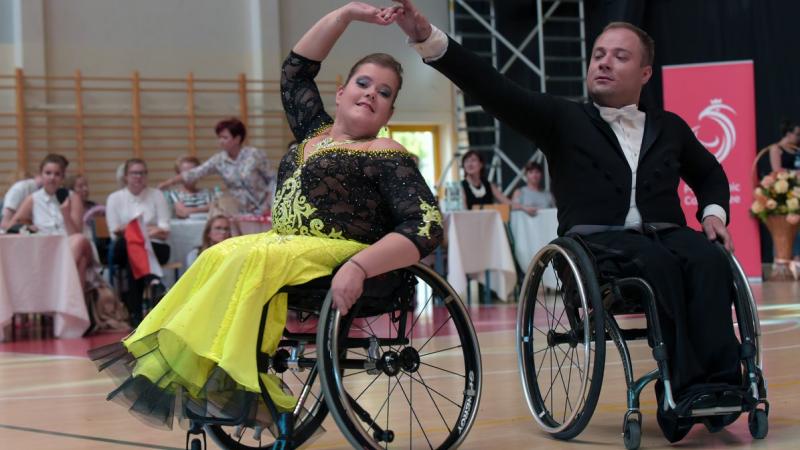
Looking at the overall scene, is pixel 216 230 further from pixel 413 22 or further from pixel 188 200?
pixel 413 22

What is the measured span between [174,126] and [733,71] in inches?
200

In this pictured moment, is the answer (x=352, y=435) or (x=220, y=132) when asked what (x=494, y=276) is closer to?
(x=220, y=132)

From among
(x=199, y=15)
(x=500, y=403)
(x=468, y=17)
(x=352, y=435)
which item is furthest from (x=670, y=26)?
(x=352, y=435)

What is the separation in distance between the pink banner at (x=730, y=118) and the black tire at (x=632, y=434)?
6.59m

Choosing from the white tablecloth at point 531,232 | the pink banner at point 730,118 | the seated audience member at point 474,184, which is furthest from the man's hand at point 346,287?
the pink banner at point 730,118

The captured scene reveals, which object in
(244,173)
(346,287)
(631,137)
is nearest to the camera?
(346,287)

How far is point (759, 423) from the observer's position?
7.93 feet

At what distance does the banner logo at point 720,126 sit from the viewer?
8750 mm

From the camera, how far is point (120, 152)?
1054cm

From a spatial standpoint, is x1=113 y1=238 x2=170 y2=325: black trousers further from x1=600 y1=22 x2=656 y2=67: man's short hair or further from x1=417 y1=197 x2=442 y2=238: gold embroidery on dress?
x1=417 y1=197 x2=442 y2=238: gold embroidery on dress

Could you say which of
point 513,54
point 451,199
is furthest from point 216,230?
point 513,54

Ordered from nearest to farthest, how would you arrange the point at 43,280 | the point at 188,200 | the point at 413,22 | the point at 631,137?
1. the point at 413,22
2. the point at 631,137
3. the point at 43,280
4. the point at 188,200

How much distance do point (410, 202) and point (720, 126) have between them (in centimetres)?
705

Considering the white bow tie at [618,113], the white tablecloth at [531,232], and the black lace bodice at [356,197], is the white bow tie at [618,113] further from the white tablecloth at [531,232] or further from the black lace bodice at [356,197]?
the white tablecloth at [531,232]
